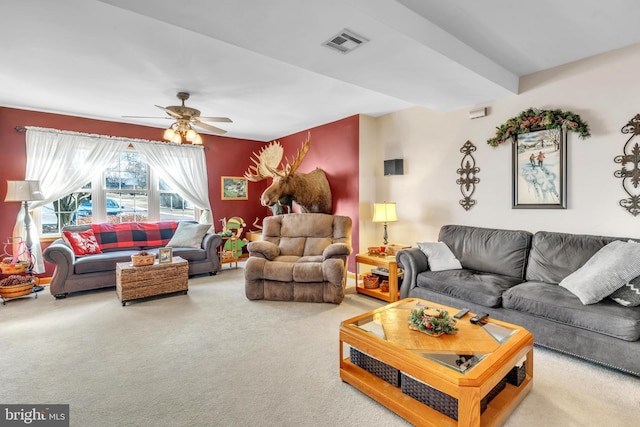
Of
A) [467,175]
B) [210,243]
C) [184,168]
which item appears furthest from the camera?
[184,168]

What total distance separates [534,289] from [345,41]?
2.45 m

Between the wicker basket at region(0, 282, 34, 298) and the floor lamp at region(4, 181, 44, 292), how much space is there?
23cm

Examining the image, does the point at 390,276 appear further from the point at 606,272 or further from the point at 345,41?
the point at 345,41

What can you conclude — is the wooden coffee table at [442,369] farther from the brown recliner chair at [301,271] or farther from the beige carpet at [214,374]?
the brown recliner chair at [301,271]

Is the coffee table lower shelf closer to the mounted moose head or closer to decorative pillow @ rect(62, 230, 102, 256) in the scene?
the mounted moose head

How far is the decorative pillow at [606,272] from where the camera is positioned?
2217 mm

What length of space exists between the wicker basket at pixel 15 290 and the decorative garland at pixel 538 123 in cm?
585

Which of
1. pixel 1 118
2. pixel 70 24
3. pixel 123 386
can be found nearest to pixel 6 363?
pixel 123 386

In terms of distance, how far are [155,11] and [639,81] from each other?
146 inches

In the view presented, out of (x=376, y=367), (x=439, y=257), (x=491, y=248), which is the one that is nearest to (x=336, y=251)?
(x=439, y=257)

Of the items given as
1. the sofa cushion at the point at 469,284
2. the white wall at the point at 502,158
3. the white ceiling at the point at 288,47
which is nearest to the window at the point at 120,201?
the white ceiling at the point at 288,47

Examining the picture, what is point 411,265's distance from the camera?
3.30 metres

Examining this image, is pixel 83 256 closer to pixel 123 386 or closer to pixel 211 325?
pixel 211 325

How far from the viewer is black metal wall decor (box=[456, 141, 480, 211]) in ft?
12.1
